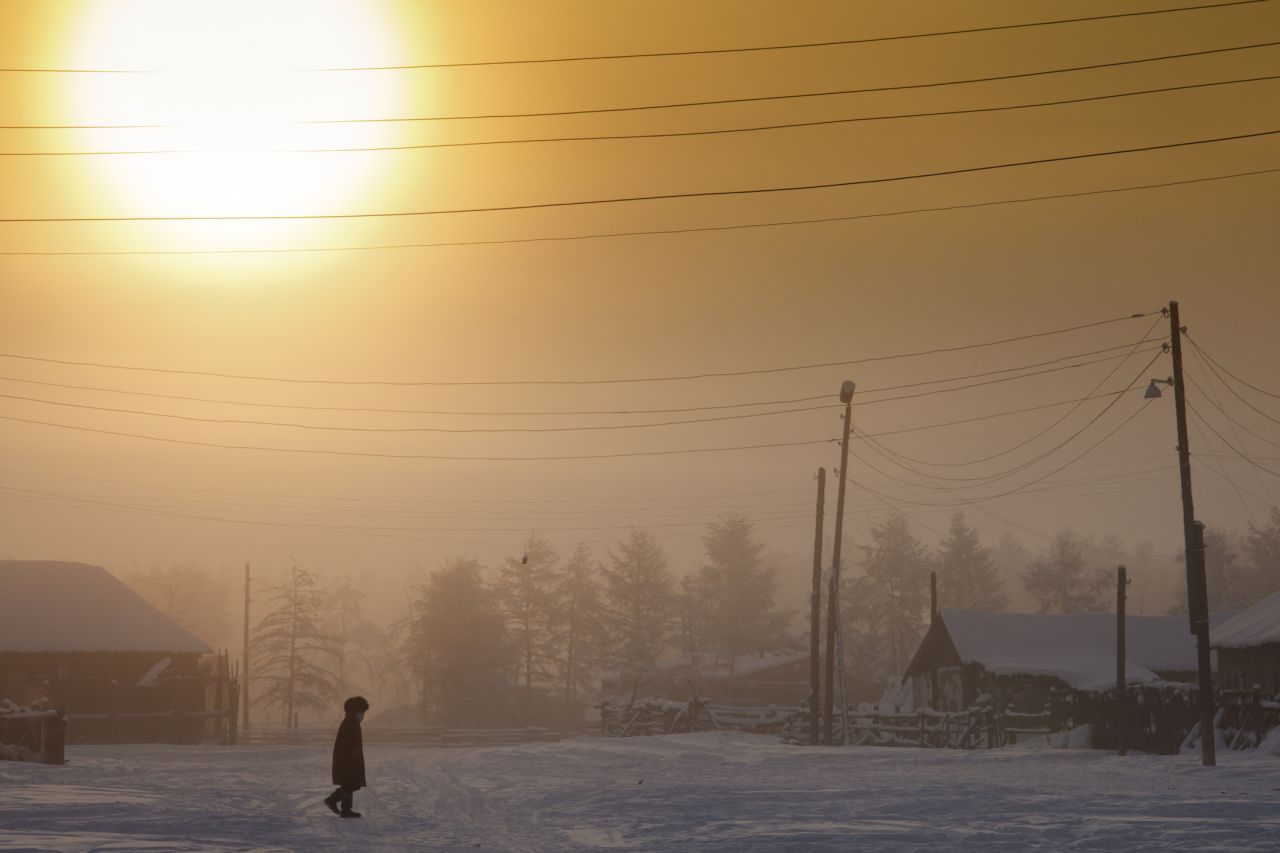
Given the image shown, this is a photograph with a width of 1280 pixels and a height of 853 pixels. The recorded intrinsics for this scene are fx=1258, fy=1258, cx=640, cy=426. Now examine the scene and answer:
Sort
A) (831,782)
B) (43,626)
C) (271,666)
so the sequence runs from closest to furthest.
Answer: (831,782)
(43,626)
(271,666)

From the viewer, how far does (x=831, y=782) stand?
26766mm

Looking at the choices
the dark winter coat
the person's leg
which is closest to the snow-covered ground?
the person's leg

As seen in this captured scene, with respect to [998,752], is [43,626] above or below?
above

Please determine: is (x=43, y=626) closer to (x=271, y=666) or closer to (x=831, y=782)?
(x=831, y=782)

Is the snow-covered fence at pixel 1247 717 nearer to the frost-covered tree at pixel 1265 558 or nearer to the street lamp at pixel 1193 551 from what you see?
→ the street lamp at pixel 1193 551

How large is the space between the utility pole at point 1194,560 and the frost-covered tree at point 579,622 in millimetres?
65355

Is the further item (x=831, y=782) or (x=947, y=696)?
(x=947, y=696)

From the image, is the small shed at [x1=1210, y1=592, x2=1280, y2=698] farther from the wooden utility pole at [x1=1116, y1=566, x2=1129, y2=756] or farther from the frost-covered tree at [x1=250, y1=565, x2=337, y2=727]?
the frost-covered tree at [x1=250, y1=565, x2=337, y2=727]

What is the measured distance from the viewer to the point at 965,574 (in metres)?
111

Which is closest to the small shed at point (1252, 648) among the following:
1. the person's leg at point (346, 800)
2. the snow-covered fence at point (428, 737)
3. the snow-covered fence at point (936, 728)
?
the snow-covered fence at point (936, 728)

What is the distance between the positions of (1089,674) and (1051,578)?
6251cm

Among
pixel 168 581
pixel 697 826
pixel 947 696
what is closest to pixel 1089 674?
pixel 947 696

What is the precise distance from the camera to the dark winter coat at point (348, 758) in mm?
18953

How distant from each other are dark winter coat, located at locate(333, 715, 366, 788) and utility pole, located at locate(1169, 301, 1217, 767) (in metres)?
22.7
